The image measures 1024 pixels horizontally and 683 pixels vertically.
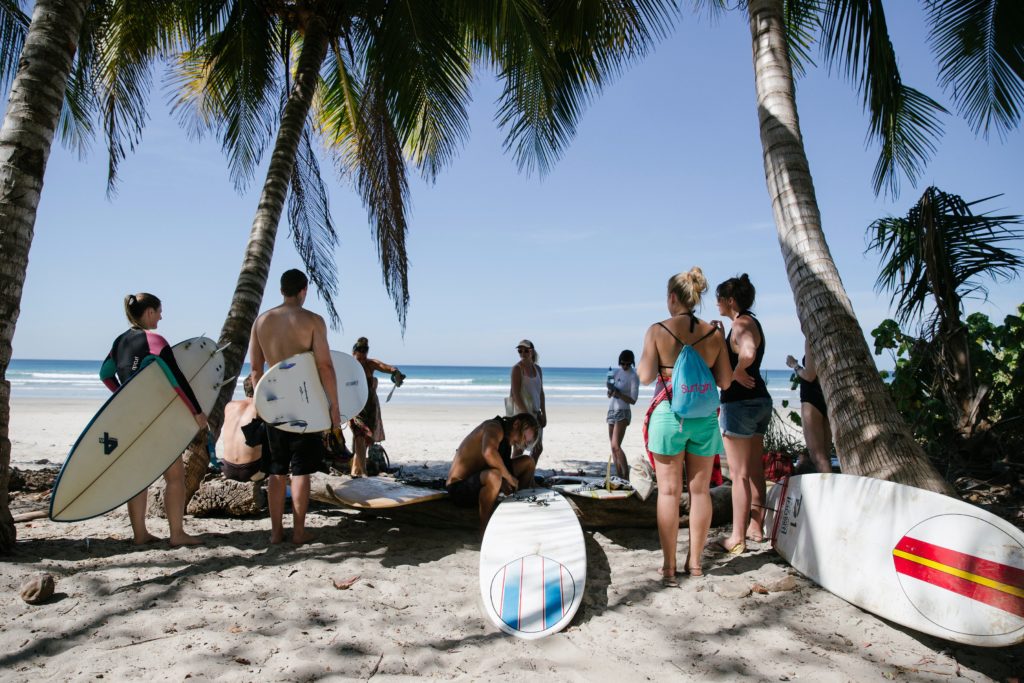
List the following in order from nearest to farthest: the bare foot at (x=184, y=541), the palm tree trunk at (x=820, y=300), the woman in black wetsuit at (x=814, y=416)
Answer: the palm tree trunk at (x=820, y=300) → the bare foot at (x=184, y=541) → the woman in black wetsuit at (x=814, y=416)

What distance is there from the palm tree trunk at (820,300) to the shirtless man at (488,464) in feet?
6.03

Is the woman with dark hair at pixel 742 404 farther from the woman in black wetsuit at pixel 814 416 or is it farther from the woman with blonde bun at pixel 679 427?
the woman in black wetsuit at pixel 814 416

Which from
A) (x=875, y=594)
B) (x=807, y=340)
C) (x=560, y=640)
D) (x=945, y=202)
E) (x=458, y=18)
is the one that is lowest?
(x=560, y=640)

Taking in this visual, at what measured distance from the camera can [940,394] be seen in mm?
5711

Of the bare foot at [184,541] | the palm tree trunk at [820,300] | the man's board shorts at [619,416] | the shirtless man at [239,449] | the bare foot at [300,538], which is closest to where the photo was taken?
the palm tree trunk at [820,300]

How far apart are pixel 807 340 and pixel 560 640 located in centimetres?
216

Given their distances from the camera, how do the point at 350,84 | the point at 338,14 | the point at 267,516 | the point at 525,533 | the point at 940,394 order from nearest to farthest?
the point at 525,533, the point at 267,516, the point at 940,394, the point at 338,14, the point at 350,84

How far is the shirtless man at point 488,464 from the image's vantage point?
401 centimetres

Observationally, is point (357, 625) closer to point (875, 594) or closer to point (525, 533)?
point (525, 533)

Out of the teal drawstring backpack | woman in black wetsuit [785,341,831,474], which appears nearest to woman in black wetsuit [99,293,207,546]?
the teal drawstring backpack

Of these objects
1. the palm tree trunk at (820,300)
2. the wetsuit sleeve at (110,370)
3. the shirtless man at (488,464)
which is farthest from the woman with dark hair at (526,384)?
the wetsuit sleeve at (110,370)

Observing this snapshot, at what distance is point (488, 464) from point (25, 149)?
3250 mm

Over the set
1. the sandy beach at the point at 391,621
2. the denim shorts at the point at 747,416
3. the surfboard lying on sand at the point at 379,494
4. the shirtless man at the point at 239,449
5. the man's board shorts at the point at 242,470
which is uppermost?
the denim shorts at the point at 747,416

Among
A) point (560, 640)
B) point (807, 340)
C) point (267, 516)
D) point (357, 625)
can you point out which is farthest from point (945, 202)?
point (267, 516)
